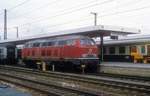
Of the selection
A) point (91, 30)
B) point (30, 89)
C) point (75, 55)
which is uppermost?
point (91, 30)

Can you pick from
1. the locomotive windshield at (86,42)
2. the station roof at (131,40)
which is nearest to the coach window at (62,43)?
the locomotive windshield at (86,42)

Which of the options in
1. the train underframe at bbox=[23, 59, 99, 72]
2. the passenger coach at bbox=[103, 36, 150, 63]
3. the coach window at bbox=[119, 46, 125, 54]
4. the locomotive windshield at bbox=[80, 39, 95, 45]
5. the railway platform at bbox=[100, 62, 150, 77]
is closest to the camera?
the railway platform at bbox=[100, 62, 150, 77]

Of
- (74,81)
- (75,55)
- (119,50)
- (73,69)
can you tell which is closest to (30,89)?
(74,81)

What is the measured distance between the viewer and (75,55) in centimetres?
2589

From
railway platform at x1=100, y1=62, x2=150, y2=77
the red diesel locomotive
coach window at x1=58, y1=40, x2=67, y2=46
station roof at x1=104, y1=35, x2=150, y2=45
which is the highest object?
station roof at x1=104, y1=35, x2=150, y2=45

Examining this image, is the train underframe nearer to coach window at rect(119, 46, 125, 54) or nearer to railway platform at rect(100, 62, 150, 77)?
railway platform at rect(100, 62, 150, 77)

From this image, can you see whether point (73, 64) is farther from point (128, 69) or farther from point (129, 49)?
point (129, 49)

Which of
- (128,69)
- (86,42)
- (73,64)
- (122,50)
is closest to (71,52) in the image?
(73,64)

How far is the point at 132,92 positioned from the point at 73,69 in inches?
545

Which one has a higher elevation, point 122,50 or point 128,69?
point 122,50

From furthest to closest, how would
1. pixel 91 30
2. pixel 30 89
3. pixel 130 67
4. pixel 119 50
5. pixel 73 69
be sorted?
pixel 119 50
pixel 91 30
pixel 73 69
pixel 130 67
pixel 30 89

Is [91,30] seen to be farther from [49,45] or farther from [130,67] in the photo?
[130,67]

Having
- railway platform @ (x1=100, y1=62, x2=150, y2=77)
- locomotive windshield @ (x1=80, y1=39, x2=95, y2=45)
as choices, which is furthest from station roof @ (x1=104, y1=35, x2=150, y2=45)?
locomotive windshield @ (x1=80, y1=39, x2=95, y2=45)

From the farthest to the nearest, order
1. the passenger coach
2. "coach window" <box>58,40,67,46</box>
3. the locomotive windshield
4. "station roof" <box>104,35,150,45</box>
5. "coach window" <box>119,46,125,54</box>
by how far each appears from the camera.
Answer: "coach window" <box>119,46,125,54</box> → "station roof" <box>104,35,150,45</box> → the passenger coach → "coach window" <box>58,40,67,46</box> → the locomotive windshield
